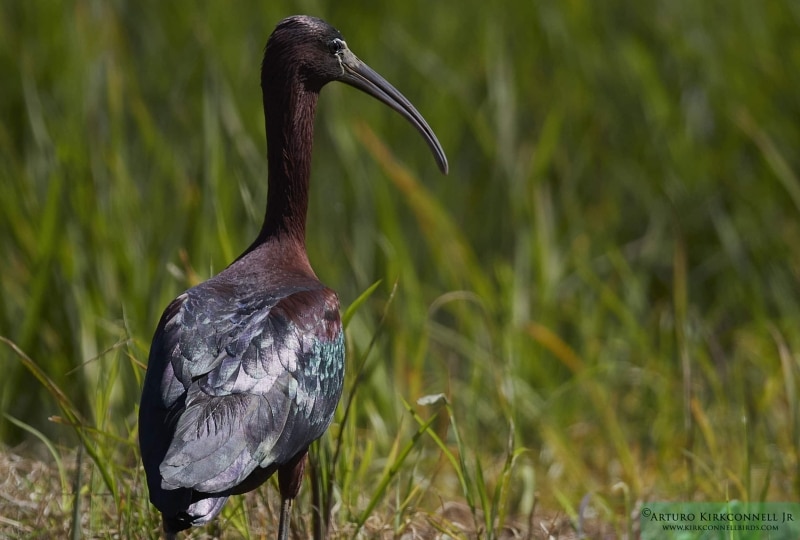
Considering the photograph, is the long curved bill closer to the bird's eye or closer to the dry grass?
the bird's eye

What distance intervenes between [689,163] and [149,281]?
9.61 feet

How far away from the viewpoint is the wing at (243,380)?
279cm

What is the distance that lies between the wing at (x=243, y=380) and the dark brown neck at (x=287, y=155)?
1.04 feet

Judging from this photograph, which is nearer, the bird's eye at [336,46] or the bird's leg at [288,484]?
the bird's leg at [288,484]

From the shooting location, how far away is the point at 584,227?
6188mm

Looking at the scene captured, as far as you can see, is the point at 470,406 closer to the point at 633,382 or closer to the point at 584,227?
the point at 633,382

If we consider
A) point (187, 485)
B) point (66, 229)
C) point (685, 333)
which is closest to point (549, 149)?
point (685, 333)

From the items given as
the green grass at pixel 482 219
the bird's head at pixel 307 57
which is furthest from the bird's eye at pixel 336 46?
the green grass at pixel 482 219

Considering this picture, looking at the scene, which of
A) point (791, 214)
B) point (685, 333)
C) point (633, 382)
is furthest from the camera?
point (791, 214)

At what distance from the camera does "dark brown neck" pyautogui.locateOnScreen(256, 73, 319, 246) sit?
354 centimetres

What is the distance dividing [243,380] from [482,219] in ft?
12.0

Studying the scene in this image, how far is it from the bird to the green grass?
24.2 inches

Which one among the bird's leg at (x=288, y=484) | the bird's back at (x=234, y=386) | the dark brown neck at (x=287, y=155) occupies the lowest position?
the bird's leg at (x=288, y=484)

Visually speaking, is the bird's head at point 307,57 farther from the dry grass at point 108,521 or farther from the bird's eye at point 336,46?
the dry grass at point 108,521
